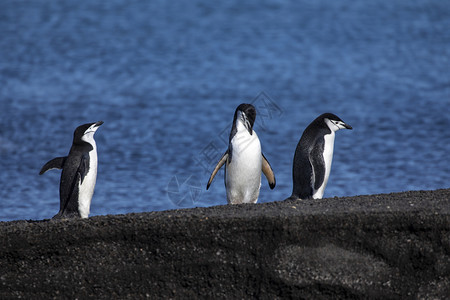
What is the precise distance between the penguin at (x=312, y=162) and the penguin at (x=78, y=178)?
160cm

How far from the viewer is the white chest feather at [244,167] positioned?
22.1 ft

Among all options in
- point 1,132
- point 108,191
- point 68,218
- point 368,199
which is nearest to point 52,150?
point 1,132

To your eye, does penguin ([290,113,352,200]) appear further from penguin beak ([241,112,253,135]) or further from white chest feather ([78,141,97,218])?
white chest feather ([78,141,97,218])

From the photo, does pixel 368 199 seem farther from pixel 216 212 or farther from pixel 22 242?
pixel 22 242

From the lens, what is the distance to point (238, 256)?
5.40 metres

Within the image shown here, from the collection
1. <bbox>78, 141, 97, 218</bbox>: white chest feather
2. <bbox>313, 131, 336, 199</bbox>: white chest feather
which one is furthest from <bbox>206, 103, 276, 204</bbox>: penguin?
<bbox>78, 141, 97, 218</bbox>: white chest feather

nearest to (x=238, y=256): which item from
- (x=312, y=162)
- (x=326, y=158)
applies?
(x=312, y=162)

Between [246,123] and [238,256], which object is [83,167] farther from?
[238,256]

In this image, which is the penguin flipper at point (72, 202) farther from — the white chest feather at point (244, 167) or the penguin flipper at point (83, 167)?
the white chest feather at point (244, 167)

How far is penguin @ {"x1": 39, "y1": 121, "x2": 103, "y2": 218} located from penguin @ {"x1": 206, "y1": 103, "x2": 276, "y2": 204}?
0.94 metres

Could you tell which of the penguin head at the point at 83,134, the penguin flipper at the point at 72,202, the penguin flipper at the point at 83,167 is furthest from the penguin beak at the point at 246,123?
the penguin flipper at the point at 72,202

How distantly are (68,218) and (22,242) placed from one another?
576 mm

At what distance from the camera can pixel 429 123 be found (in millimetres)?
13461

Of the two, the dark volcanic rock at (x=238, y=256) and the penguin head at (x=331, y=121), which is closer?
the dark volcanic rock at (x=238, y=256)
